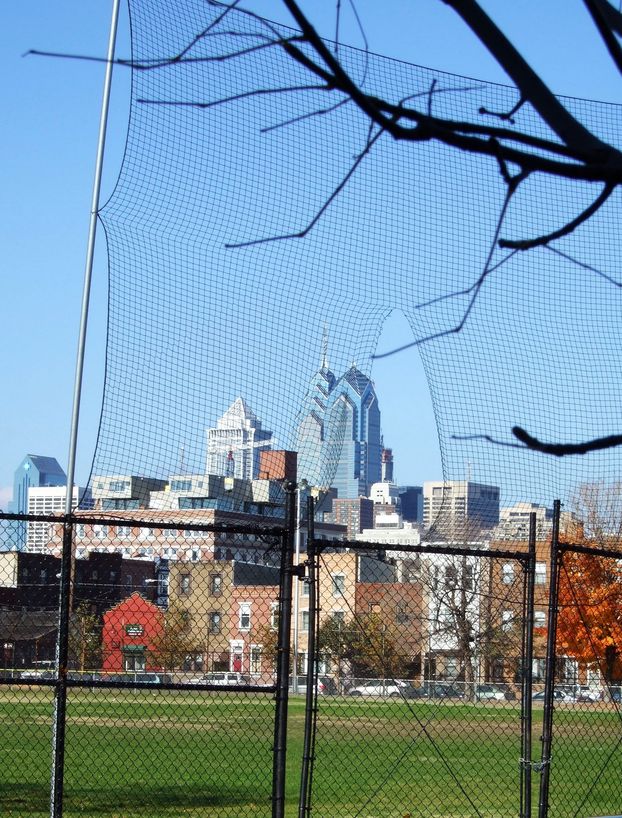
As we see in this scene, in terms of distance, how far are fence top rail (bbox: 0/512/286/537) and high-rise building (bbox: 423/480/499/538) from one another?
0.89 m

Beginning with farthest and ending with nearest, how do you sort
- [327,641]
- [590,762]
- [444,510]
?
[327,641], [590,762], [444,510]

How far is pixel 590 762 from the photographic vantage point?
16.3 m

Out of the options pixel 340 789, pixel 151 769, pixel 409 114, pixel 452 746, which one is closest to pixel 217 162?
pixel 409 114

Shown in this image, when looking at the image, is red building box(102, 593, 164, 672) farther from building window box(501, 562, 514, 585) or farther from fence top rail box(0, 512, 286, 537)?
fence top rail box(0, 512, 286, 537)

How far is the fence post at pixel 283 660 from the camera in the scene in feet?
18.2

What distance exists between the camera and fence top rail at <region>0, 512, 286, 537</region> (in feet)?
16.8

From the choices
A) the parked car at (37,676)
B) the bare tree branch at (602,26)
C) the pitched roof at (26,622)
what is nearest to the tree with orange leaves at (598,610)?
the parked car at (37,676)

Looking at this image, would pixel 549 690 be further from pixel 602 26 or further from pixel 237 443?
pixel 602 26

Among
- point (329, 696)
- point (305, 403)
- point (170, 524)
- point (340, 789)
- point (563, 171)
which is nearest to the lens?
point (563, 171)

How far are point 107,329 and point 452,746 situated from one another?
49.1ft

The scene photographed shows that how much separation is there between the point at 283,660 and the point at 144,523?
98 centimetres

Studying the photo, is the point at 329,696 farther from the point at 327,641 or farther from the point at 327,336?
the point at 327,336

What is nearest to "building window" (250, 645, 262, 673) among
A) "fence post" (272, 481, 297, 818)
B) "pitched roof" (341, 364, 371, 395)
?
"fence post" (272, 481, 297, 818)

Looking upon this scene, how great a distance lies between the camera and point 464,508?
6.02m
